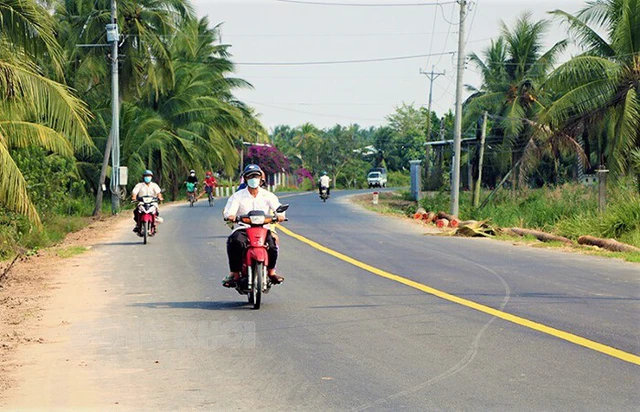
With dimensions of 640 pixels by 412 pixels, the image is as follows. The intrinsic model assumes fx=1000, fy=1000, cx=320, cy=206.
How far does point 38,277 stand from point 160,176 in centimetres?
3964

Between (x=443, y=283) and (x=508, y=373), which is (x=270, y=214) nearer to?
(x=443, y=283)

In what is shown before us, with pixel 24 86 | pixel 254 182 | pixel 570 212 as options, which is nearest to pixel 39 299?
pixel 254 182

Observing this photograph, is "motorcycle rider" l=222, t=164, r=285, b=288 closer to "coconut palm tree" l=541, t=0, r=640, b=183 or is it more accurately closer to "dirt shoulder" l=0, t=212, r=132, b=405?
"dirt shoulder" l=0, t=212, r=132, b=405

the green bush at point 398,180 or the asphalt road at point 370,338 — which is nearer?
the asphalt road at point 370,338

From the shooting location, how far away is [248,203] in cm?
1253

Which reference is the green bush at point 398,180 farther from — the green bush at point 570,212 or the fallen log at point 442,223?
the fallen log at point 442,223

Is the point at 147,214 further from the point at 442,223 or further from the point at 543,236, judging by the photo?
the point at 442,223

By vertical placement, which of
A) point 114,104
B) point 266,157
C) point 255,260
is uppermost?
point 114,104

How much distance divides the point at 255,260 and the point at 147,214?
12283 millimetres

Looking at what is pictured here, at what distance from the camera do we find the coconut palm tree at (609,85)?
3203 cm

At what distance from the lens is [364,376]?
786 cm

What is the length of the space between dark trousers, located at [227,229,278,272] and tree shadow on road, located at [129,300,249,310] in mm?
458

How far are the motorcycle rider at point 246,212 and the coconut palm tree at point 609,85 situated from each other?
21703 mm

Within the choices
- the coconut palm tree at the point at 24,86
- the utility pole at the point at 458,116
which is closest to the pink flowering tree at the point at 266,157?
the utility pole at the point at 458,116
